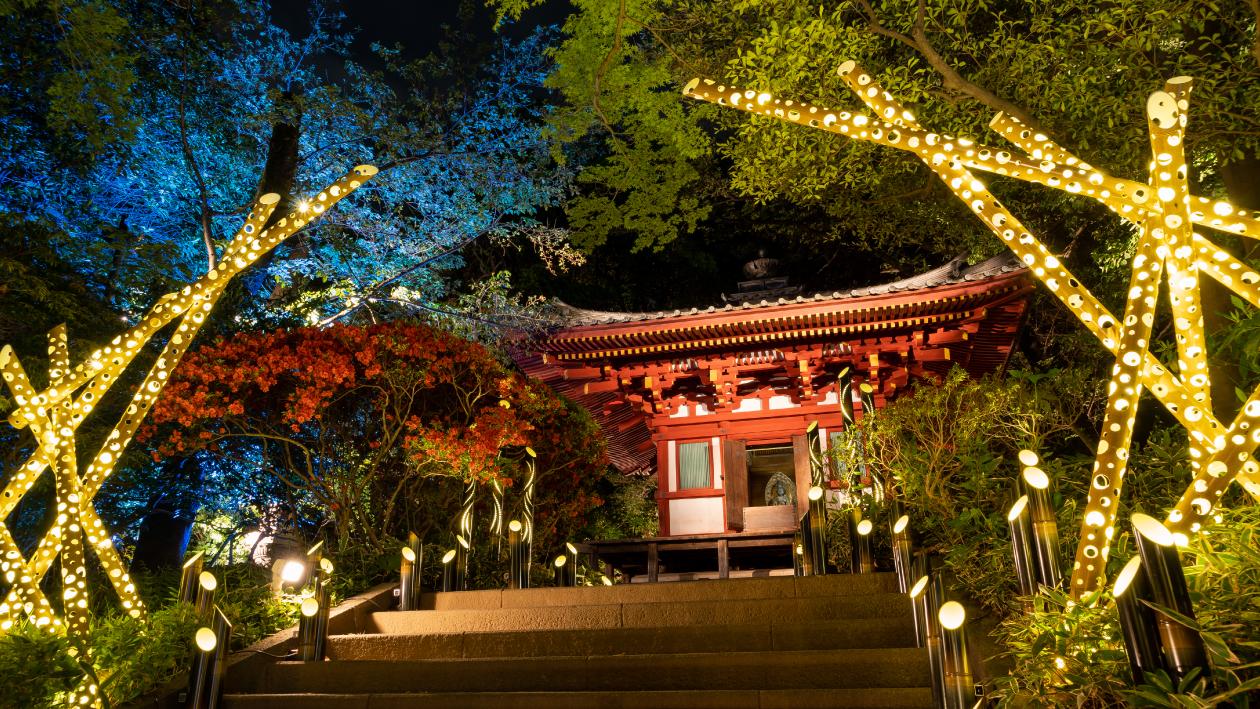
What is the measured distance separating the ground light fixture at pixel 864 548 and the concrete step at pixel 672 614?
118cm

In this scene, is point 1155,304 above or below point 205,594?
above

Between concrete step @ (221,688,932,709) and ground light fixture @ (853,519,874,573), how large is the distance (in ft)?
8.30

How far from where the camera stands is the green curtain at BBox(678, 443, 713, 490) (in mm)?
11789

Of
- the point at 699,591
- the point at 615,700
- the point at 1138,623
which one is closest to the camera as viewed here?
the point at 1138,623

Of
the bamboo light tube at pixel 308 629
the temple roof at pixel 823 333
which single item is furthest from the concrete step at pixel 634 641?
the temple roof at pixel 823 333

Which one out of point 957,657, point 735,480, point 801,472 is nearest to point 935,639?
point 957,657

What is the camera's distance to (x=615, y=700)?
4.10 meters

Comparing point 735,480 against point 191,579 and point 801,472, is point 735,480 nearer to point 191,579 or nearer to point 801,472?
point 801,472

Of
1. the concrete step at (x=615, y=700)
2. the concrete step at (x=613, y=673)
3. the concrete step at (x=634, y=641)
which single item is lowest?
the concrete step at (x=615, y=700)

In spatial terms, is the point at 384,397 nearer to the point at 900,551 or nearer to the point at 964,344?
the point at 900,551

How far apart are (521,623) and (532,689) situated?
1186 mm

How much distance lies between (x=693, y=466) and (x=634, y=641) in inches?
275

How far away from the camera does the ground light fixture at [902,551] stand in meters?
5.38

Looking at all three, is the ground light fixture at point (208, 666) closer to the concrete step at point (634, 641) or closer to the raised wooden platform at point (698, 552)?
the concrete step at point (634, 641)
